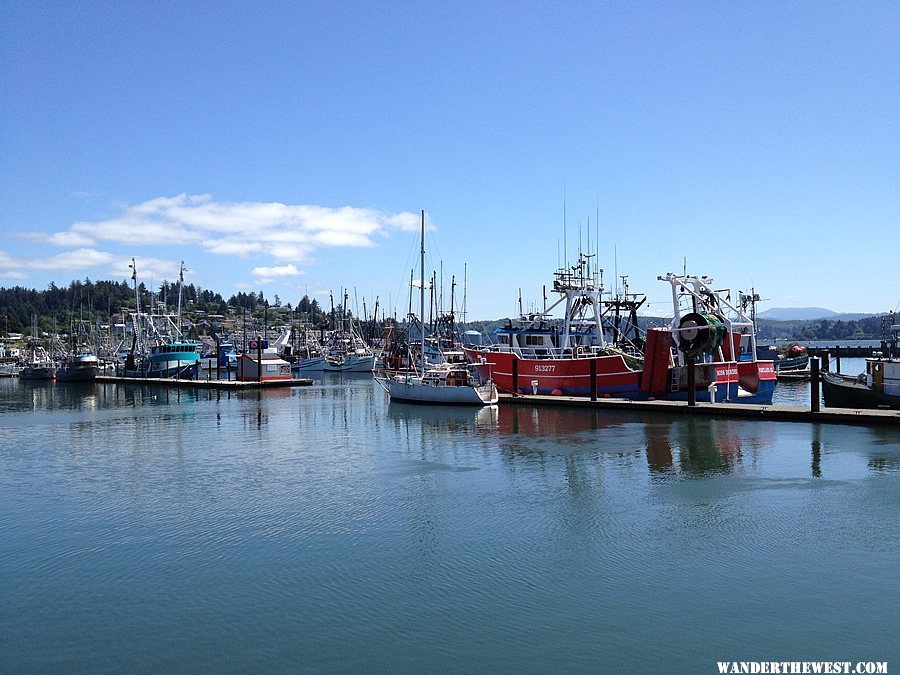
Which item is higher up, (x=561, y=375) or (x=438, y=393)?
(x=561, y=375)

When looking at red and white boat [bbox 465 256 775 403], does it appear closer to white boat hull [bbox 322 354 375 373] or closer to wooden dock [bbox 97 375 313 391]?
wooden dock [bbox 97 375 313 391]

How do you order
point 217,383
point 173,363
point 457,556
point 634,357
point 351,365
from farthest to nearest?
point 351,365 → point 173,363 → point 217,383 → point 634,357 → point 457,556

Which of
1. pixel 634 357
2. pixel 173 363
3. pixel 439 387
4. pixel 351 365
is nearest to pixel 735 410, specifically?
pixel 634 357

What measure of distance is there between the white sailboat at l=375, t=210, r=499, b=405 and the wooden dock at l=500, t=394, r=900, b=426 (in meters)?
1.96

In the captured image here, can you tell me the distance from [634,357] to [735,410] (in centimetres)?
929

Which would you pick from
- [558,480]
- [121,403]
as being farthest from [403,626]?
[121,403]

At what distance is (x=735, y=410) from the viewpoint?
34.1 metres

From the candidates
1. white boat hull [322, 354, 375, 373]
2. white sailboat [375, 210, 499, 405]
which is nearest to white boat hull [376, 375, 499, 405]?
white sailboat [375, 210, 499, 405]

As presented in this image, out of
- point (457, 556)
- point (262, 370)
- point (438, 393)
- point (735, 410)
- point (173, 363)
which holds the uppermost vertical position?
point (173, 363)

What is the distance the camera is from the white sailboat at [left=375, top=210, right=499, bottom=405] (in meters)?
42.9

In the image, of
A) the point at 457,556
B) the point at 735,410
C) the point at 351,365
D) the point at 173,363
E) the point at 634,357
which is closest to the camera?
the point at 457,556

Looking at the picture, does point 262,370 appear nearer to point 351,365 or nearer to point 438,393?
point 351,365

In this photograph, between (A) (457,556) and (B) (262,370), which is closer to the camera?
(A) (457,556)

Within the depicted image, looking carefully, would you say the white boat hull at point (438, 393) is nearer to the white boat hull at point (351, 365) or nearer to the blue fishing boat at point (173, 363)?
the blue fishing boat at point (173, 363)
